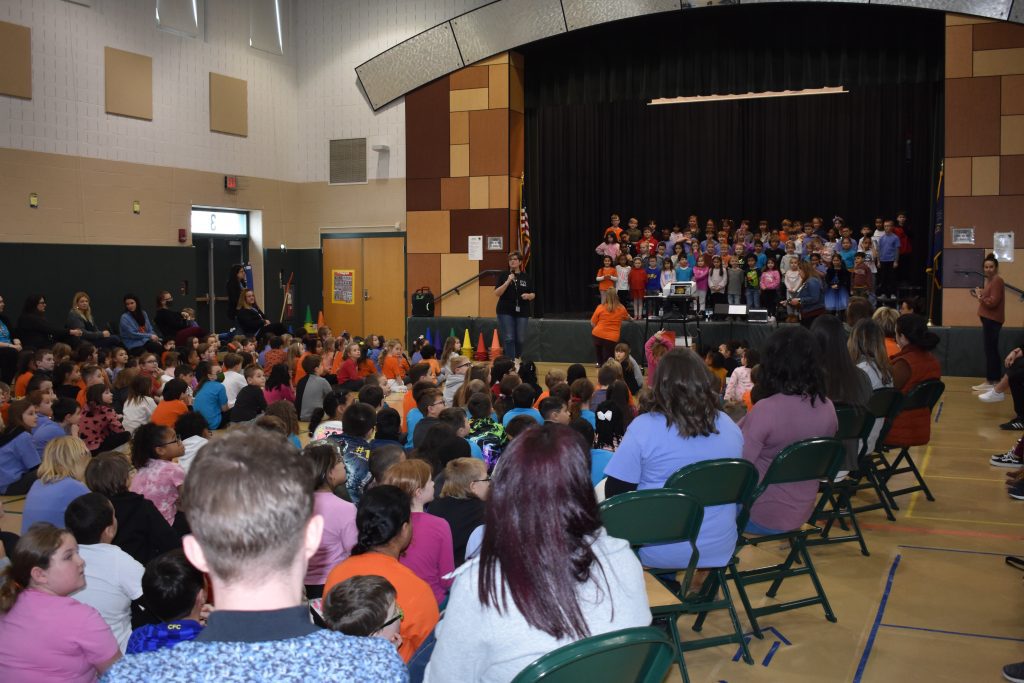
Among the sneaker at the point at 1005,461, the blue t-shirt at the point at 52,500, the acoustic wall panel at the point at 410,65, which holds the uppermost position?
the acoustic wall panel at the point at 410,65

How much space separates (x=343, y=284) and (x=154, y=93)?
200 inches

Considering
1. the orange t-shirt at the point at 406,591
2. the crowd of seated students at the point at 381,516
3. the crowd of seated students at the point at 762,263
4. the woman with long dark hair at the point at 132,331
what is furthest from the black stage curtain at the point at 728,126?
the orange t-shirt at the point at 406,591

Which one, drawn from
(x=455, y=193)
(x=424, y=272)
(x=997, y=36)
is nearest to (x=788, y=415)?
(x=997, y=36)

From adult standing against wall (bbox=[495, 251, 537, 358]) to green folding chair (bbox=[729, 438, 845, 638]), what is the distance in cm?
897

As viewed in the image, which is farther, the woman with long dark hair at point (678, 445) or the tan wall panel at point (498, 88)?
the tan wall panel at point (498, 88)

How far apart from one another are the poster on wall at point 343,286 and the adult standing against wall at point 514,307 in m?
5.58

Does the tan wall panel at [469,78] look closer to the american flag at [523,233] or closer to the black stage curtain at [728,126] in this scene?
the black stage curtain at [728,126]

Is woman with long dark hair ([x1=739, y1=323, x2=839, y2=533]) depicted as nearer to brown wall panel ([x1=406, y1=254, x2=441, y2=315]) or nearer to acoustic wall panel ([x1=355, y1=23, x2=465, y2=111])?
brown wall panel ([x1=406, y1=254, x2=441, y2=315])

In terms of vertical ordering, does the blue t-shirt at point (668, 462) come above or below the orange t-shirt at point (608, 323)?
below

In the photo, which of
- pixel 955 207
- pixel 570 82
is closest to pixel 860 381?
pixel 955 207

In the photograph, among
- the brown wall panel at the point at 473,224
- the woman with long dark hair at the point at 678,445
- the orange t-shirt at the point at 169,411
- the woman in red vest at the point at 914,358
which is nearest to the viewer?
the woman with long dark hair at the point at 678,445

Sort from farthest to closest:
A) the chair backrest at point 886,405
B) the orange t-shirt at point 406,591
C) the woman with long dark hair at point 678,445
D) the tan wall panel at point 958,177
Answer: the tan wall panel at point 958,177 → the chair backrest at point 886,405 → the woman with long dark hair at point 678,445 → the orange t-shirt at point 406,591

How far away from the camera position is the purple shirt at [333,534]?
3.78m

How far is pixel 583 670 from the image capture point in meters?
1.73
